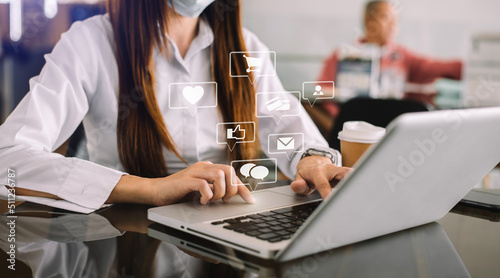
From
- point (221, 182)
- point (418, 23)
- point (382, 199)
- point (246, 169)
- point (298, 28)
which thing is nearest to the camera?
point (382, 199)

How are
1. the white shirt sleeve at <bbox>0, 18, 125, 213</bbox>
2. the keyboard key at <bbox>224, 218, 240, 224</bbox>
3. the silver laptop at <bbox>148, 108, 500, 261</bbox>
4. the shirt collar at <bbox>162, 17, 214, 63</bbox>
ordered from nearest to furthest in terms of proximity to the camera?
the silver laptop at <bbox>148, 108, 500, 261</bbox>, the keyboard key at <bbox>224, 218, 240, 224</bbox>, the white shirt sleeve at <bbox>0, 18, 125, 213</bbox>, the shirt collar at <bbox>162, 17, 214, 63</bbox>

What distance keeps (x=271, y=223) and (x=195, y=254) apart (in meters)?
0.08

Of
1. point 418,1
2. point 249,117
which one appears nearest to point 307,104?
point 249,117

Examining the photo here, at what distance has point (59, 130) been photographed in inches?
25.8

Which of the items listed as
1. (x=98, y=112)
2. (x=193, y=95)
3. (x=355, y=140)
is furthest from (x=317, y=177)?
(x=98, y=112)

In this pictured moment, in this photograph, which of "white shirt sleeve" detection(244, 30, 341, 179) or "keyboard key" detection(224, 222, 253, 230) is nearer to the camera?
"keyboard key" detection(224, 222, 253, 230)

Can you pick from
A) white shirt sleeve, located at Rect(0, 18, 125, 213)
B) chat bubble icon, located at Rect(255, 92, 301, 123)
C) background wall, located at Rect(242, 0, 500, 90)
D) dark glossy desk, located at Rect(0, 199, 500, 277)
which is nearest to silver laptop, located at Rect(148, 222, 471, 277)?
dark glossy desk, located at Rect(0, 199, 500, 277)

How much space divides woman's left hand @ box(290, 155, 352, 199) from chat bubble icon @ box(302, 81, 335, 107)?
0.35 ft

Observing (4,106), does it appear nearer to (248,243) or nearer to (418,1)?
(248,243)

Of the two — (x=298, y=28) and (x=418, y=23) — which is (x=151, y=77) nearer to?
(x=298, y=28)

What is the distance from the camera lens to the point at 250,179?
0.63m

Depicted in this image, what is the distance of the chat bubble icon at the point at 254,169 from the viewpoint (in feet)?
2.05

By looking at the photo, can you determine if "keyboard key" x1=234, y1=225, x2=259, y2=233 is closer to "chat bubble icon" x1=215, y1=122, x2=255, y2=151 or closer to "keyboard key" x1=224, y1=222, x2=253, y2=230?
"keyboard key" x1=224, y1=222, x2=253, y2=230

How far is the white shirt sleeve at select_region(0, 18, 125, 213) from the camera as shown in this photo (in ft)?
1.82
